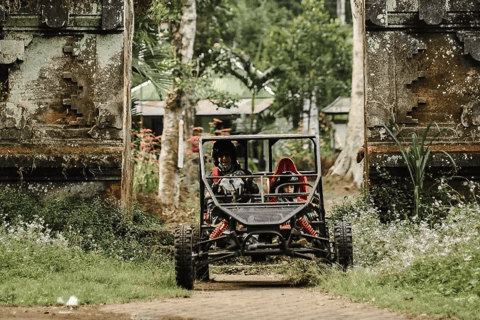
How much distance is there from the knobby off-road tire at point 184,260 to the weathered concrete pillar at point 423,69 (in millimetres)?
4465

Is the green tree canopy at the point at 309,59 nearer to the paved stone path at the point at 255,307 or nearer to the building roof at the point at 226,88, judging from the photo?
the building roof at the point at 226,88

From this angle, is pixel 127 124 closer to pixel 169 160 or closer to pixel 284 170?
pixel 284 170

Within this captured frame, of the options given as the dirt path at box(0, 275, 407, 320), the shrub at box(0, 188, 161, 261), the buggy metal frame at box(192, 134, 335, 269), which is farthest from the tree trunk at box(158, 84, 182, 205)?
the dirt path at box(0, 275, 407, 320)

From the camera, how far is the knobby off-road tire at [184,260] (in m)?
9.01

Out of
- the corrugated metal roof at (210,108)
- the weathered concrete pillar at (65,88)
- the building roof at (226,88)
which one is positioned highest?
the building roof at (226,88)

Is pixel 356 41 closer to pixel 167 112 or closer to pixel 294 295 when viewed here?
pixel 167 112

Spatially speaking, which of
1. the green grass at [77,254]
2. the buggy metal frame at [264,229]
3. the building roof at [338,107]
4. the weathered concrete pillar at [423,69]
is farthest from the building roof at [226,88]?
the buggy metal frame at [264,229]

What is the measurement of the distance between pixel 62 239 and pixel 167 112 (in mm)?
8310

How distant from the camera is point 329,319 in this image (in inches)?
269

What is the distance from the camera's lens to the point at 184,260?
9.01m

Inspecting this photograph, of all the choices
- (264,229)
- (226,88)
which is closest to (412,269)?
(264,229)

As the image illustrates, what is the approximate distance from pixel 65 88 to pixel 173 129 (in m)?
6.23

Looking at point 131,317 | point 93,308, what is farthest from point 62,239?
point 131,317

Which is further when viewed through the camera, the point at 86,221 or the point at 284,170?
the point at 86,221
